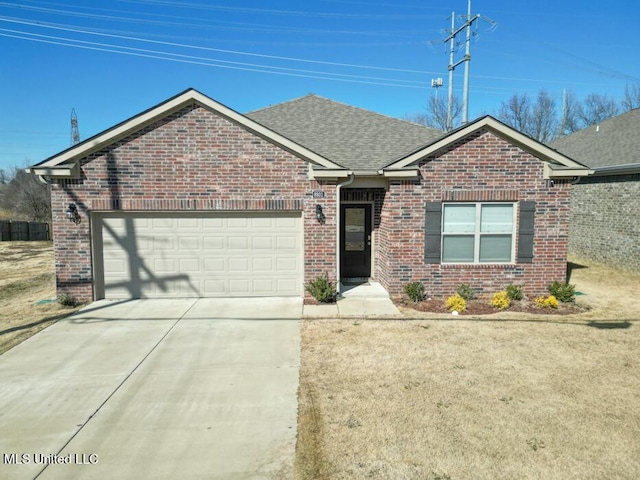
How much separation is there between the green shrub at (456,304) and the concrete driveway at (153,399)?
3420 mm

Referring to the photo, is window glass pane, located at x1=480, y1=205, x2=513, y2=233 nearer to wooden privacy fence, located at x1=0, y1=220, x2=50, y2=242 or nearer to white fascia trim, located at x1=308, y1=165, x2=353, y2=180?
white fascia trim, located at x1=308, y1=165, x2=353, y2=180

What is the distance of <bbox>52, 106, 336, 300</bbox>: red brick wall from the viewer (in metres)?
10.1

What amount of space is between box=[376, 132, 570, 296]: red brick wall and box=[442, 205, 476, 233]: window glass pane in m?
0.27

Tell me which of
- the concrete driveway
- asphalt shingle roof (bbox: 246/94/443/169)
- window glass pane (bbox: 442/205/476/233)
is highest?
asphalt shingle roof (bbox: 246/94/443/169)

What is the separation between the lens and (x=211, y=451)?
14.8 feet

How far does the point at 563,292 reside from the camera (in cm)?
1034

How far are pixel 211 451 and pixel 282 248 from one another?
21.8ft

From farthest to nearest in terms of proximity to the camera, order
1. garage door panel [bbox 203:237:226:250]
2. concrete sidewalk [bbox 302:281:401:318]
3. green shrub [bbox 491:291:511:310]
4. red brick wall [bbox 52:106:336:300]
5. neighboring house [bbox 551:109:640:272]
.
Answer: neighboring house [bbox 551:109:640:272], garage door panel [bbox 203:237:226:250], red brick wall [bbox 52:106:336:300], green shrub [bbox 491:291:511:310], concrete sidewalk [bbox 302:281:401:318]

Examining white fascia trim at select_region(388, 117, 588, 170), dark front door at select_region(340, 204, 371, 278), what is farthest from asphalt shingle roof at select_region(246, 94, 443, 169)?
dark front door at select_region(340, 204, 371, 278)

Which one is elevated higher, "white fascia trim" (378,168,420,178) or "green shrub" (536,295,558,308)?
"white fascia trim" (378,168,420,178)

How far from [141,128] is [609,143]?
17100mm

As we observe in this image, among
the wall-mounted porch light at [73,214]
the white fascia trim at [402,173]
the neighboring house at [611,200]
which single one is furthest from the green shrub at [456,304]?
the wall-mounted porch light at [73,214]

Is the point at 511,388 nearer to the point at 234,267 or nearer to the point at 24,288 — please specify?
the point at 234,267

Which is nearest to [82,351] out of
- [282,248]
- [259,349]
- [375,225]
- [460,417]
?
[259,349]
